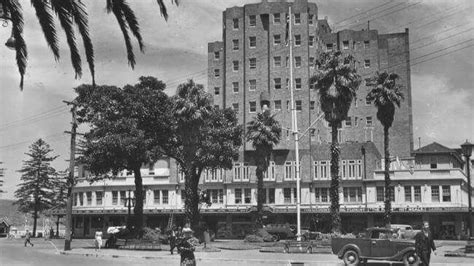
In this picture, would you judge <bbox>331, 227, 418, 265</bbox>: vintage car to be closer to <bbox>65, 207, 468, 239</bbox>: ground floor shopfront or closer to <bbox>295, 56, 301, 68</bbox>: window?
<bbox>65, 207, 468, 239</bbox>: ground floor shopfront

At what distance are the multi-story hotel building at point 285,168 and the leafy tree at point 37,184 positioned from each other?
11.4 metres

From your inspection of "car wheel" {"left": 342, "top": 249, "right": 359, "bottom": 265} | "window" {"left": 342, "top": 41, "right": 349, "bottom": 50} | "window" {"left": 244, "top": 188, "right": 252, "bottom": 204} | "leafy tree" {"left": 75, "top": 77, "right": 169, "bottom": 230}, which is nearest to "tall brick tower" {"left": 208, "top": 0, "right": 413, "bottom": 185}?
"window" {"left": 244, "top": 188, "right": 252, "bottom": 204}

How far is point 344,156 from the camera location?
71.8 meters

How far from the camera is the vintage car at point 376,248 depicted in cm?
2380

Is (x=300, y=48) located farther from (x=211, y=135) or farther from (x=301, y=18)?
(x=211, y=135)

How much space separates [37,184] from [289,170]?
4367cm

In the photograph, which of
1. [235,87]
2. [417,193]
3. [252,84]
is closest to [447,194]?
[417,193]

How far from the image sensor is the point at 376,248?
960 inches

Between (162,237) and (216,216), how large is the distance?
91.8ft

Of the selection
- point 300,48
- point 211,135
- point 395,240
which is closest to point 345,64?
point 211,135

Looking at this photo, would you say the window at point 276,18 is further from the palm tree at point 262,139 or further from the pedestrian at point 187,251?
the pedestrian at point 187,251

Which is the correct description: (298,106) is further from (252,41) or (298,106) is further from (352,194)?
(352,194)

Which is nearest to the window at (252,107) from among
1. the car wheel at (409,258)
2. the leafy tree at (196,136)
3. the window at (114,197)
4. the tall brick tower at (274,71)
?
the tall brick tower at (274,71)

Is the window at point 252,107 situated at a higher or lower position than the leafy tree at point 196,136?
higher
